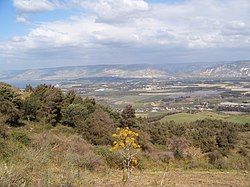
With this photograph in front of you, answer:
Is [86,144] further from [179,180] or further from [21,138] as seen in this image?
[179,180]

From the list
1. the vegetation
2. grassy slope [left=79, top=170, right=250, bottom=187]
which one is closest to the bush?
the vegetation

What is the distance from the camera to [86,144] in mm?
19516

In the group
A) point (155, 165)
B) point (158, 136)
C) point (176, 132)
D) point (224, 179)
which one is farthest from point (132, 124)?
point (224, 179)

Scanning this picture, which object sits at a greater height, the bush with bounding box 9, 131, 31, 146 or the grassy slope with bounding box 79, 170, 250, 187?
the bush with bounding box 9, 131, 31, 146

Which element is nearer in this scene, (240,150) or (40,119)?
(40,119)

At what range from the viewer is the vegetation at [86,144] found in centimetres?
867

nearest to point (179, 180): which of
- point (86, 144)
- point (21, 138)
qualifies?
point (86, 144)

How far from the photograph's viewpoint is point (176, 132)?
35.0 m

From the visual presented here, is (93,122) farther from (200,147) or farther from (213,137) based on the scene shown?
(213,137)

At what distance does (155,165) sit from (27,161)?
429 inches

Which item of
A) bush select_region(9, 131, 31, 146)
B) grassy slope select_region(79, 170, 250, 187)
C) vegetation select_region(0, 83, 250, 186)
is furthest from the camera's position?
bush select_region(9, 131, 31, 146)

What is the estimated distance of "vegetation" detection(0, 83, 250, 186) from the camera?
28.5 feet

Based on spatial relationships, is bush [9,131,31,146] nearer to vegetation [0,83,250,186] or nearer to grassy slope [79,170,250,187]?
vegetation [0,83,250,186]

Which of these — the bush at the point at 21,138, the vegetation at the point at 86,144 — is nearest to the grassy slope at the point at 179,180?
the vegetation at the point at 86,144
